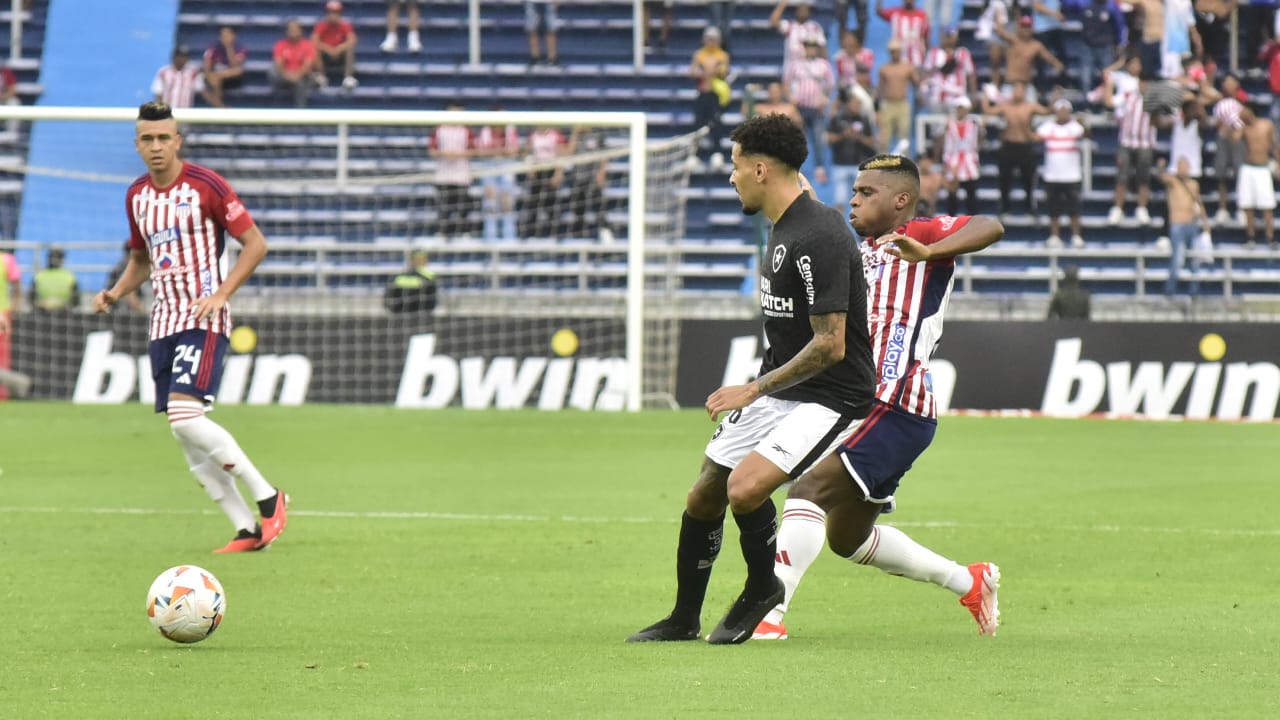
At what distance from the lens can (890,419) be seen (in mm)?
7387

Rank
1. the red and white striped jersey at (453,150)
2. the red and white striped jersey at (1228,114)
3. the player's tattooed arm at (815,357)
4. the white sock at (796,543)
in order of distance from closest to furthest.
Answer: the player's tattooed arm at (815,357), the white sock at (796,543), the red and white striped jersey at (453,150), the red and white striped jersey at (1228,114)

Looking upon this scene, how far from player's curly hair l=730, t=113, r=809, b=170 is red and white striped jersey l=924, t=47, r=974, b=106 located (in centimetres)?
2223

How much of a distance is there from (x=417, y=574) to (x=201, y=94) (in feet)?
74.3

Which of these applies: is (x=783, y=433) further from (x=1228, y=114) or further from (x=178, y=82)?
(x=178, y=82)

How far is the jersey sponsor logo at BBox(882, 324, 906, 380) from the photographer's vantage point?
747cm

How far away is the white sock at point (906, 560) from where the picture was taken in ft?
24.9

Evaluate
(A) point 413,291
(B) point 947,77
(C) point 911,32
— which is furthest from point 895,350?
(C) point 911,32

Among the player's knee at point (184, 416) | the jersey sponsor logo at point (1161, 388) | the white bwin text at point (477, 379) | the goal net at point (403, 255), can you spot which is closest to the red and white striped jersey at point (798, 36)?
the goal net at point (403, 255)

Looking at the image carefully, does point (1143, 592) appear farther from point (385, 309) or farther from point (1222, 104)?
point (1222, 104)

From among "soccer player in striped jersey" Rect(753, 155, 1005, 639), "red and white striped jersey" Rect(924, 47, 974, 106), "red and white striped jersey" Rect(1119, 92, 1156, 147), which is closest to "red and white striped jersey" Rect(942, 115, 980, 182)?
"red and white striped jersey" Rect(924, 47, 974, 106)

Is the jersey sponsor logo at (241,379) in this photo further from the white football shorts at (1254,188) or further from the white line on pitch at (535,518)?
the white football shorts at (1254,188)

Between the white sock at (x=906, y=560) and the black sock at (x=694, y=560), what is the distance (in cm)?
64

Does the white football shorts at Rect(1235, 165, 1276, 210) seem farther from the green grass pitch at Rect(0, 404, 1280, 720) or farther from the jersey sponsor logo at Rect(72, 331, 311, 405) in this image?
the jersey sponsor logo at Rect(72, 331, 311, 405)

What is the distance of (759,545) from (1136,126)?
72.5ft
